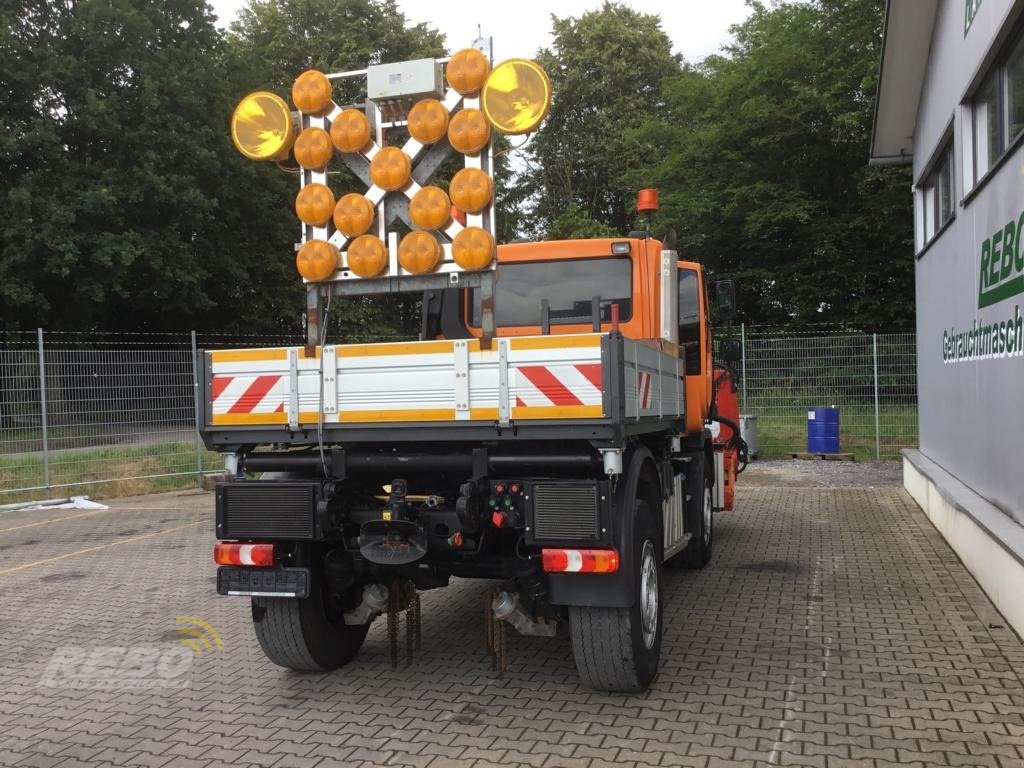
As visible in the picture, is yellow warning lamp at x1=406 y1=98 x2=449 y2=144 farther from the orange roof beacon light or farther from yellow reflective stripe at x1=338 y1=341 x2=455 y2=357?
the orange roof beacon light

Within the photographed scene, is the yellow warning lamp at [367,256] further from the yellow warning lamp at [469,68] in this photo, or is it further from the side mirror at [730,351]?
the side mirror at [730,351]

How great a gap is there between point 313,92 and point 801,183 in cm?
2418

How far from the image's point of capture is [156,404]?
45.4 ft

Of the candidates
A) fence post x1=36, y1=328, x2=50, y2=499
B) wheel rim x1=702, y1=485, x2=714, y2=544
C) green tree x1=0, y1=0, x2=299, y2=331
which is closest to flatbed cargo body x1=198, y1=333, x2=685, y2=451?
wheel rim x1=702, y1=485, x2=714, y2=544

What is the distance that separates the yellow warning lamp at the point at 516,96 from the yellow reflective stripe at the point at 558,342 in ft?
3.86

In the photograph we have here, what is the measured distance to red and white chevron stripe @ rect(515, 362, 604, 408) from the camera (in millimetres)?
3922

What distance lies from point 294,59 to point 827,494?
24.7 meters

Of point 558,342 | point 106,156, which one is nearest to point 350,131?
point 558,342

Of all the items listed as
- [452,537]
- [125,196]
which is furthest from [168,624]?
[125,196]

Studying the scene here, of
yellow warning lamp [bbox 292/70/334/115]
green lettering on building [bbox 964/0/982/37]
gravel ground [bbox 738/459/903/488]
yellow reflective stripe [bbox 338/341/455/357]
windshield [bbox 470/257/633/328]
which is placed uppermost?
green lettering on building [bbox 964/0/982/37]

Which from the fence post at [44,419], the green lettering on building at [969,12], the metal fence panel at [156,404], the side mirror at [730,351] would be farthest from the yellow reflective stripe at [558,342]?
the fence post at [44,419]

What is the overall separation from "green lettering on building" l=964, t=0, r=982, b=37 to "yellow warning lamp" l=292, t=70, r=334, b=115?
232 inches

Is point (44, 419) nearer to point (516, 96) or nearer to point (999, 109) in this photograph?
point (516, 96)

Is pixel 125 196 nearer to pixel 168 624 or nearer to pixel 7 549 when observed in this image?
pixel 7 549
